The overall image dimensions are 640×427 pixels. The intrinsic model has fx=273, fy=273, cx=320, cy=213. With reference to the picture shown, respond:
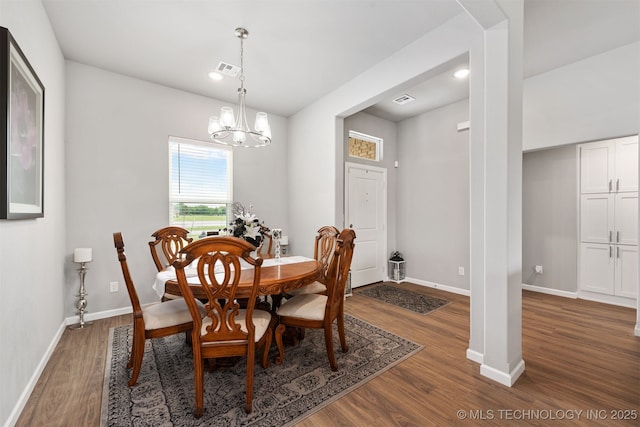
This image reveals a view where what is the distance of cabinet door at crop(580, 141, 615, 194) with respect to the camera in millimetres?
3766

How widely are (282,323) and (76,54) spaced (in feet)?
11.7

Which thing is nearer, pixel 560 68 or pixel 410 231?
pixel 560 68

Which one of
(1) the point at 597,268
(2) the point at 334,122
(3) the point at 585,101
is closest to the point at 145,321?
(2) the point at 334,122

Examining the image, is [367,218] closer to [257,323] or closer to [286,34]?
[286,34]

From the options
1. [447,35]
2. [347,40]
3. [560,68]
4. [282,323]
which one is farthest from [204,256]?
[560,68]

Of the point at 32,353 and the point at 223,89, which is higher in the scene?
the point at 223,89

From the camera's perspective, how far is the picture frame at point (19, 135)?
1514 mm

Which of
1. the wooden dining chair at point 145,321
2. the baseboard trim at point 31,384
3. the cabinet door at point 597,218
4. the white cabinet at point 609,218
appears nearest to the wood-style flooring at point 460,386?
the baseboard trim at point 31,384

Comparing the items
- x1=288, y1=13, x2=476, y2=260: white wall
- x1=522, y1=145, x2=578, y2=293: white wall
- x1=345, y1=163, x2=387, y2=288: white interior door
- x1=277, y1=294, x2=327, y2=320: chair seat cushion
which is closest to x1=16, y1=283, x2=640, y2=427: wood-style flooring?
x1=277, y1=294, x2=327, y2=320: chair seat cushion

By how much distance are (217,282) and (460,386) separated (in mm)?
1834

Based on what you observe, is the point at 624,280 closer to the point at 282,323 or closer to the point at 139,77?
the point at 282,323

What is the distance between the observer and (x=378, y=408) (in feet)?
5.67

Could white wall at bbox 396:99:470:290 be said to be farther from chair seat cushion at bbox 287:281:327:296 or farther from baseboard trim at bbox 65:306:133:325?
baseboard trim at bbox 65:306:133:325

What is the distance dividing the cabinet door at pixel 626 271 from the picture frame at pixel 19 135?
620cm
